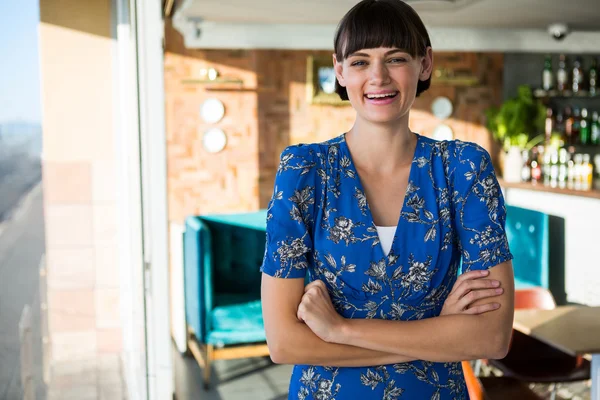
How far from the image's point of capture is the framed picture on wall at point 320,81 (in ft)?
19.9

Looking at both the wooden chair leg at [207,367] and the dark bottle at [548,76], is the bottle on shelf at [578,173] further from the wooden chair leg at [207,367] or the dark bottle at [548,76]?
the wooden chair leg at [207,367]

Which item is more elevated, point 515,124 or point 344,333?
point 515,124

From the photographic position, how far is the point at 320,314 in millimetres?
1233

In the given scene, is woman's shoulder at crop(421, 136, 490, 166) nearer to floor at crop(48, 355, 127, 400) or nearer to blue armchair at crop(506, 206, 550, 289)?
floor at crop(48, 355, 127, 400)

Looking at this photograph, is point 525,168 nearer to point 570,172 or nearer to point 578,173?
point 570,172

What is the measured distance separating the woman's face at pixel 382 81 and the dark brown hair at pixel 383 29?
0.01m

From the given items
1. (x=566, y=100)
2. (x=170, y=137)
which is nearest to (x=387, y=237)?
(x=170, y=137)

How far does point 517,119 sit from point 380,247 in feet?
16.5

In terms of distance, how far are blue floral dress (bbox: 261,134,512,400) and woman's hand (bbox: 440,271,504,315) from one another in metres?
0.02

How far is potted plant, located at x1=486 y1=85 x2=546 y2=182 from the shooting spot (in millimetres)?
5926

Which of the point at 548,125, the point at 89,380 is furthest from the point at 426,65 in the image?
the point at 548,125

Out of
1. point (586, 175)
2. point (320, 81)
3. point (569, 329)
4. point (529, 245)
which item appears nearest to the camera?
point (569, 329)

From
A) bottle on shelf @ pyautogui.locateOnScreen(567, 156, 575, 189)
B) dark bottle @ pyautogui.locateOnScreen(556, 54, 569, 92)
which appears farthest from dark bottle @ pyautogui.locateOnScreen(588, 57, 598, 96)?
bottle on shelf @ pyautogui.locateOnScreen(567, 156, 575, 189)

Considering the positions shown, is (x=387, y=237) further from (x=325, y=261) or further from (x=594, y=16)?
(x=594, y=16)
